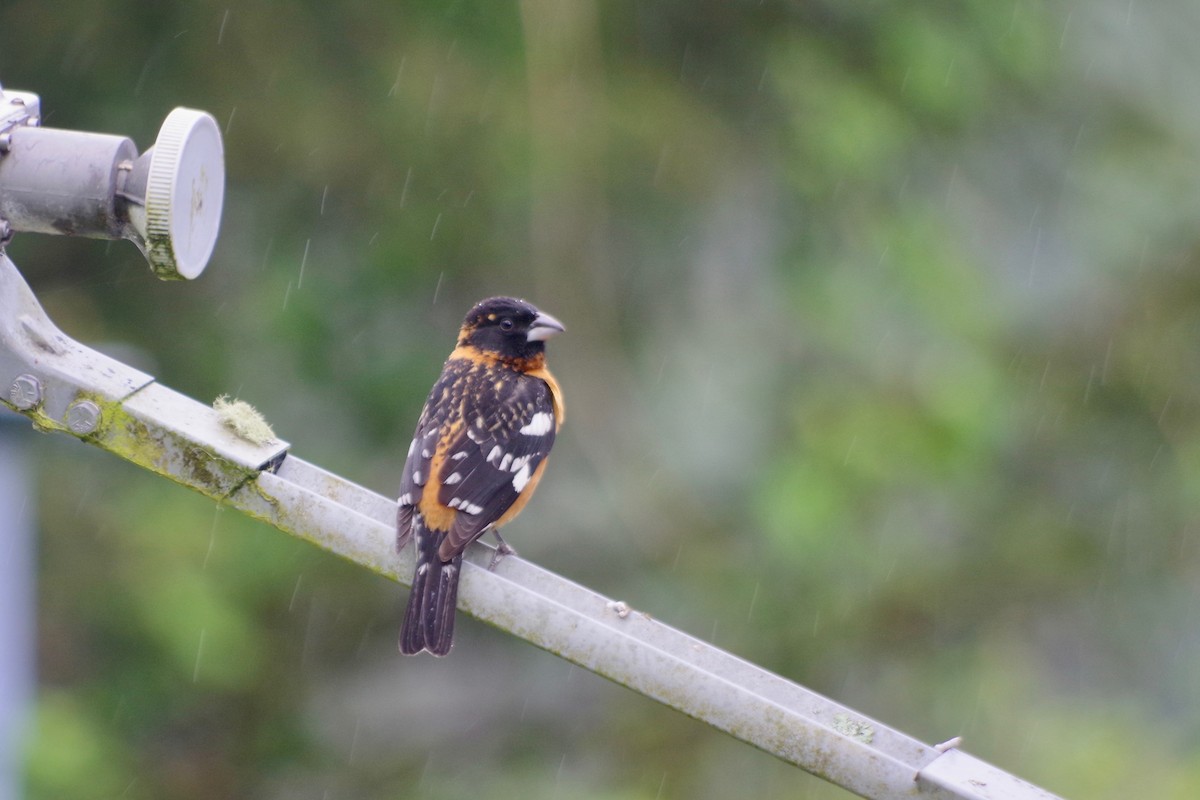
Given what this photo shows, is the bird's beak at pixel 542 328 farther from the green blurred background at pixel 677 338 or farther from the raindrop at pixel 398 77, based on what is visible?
the raindrop at pixel 398 77

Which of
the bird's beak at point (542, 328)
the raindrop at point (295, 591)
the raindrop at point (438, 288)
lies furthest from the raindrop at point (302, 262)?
the bird's beak at point (542, 328)

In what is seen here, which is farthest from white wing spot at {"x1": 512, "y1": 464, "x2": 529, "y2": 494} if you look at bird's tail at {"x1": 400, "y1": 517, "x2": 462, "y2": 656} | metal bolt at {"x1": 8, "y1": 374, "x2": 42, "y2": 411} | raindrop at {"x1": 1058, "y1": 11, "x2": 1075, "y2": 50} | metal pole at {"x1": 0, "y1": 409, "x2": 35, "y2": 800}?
raindrop at {"x1": 1058, "y1": 11, "x2": 1075, "y2": 50}

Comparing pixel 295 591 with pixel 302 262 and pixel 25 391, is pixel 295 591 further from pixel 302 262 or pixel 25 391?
pixel 25 391

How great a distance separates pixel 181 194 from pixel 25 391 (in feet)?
1.18

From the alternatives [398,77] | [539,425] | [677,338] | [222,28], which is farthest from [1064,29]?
[222,28]

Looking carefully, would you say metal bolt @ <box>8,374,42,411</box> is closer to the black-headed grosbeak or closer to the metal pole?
the black-headed grosbeak

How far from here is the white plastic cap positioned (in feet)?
6.21

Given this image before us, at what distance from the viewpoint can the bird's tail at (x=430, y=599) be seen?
106 inches

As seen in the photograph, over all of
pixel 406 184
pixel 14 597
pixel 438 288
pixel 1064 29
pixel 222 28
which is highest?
pixel 1064 29

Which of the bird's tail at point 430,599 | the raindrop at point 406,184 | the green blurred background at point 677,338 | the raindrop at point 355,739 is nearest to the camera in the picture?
the bird's tail at point 430,599

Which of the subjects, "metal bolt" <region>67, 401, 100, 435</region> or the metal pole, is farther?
the metal pole

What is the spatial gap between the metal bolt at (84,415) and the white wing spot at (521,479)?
5.04 ft

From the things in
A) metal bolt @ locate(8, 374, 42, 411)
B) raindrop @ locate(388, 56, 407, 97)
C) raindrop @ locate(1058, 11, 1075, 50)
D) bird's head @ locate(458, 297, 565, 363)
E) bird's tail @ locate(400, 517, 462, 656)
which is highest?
raindrop @ locate(1058, 11, 1075, 50)

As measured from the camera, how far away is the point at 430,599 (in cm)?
285
